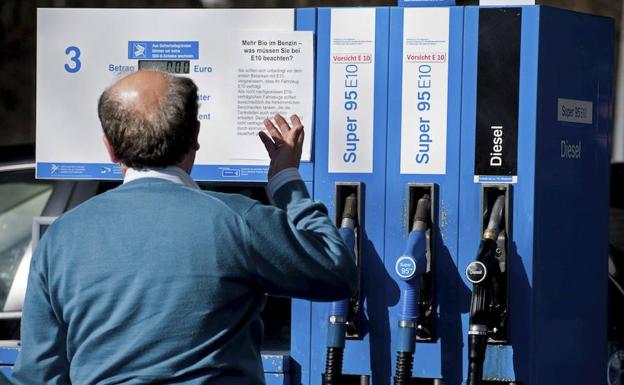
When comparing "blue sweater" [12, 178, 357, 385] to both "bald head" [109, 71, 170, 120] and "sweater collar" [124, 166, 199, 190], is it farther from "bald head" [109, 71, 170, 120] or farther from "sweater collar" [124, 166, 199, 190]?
"bald head" [109, 71, 170, 120]

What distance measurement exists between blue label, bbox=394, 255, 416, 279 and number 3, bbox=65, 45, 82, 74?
4.43 feet

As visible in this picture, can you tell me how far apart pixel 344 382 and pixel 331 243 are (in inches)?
58.4

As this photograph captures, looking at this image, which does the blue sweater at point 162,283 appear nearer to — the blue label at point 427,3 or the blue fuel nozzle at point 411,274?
the blue fuel nozzle at point 411,274

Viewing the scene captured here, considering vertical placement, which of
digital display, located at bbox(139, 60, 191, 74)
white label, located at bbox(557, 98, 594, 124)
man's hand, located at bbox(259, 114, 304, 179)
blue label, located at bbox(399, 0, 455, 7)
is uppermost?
blue label, located at bbox(399, 0, 455, 7)

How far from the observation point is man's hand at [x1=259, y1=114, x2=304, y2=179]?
3441mm

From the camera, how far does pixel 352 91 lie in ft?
14.5

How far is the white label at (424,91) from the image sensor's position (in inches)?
171

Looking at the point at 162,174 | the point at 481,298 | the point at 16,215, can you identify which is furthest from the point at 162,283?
the point at 16,215

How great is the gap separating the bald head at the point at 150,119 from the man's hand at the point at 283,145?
0.36 meters

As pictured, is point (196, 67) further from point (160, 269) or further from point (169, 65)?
point (160, 269)

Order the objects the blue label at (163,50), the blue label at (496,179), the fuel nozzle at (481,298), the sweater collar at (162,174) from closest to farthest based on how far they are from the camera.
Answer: the sweater collar at (162,174), the fuel nozzle at (481,298), the blue label at (496,179), the blue label at (163,50)

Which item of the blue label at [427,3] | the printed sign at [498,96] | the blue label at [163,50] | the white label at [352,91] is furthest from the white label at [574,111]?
the blue label at [163,50]

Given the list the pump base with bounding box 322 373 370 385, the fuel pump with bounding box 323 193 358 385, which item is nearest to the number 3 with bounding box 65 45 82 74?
the fuel pump with bounding box 323 193 358 385

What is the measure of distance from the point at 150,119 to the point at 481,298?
1505 millimetres
